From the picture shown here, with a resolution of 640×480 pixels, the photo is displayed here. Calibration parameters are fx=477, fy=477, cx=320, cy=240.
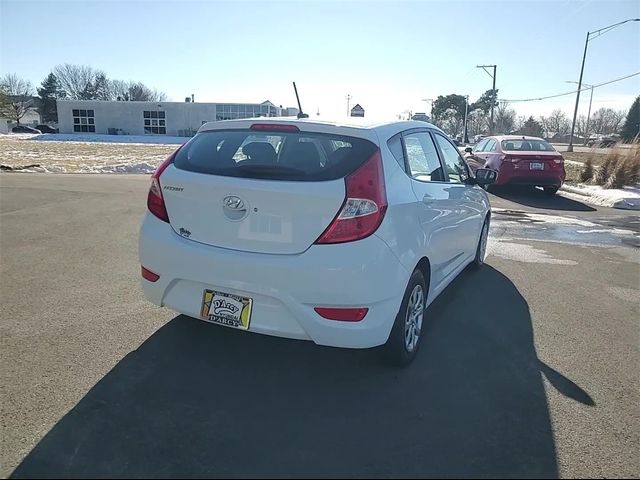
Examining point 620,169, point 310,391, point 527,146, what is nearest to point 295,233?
point 310,391

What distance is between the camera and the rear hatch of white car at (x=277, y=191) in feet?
9.32

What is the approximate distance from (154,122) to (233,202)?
220 feet

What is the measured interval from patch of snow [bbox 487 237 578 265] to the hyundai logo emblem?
4.80m

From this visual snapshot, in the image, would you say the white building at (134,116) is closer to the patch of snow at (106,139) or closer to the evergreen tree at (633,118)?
the patch of snow at (106,139)

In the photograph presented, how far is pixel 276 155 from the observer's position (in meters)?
3.12

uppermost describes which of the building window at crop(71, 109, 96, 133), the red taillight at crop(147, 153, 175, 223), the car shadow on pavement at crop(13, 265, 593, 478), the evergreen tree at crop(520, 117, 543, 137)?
the evergreen tree at crop(520, 117, 543, 137)

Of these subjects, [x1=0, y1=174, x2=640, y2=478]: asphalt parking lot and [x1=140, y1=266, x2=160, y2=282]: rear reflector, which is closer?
[x1=0, y1=174, x2=640, y2=478]: asphalt parking lot

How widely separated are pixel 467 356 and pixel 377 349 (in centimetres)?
74

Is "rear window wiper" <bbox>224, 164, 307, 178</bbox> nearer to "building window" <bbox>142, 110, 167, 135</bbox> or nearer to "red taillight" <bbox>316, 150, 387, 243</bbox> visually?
"red taillight" <bbox>316, 150, 387, 243</bbox>

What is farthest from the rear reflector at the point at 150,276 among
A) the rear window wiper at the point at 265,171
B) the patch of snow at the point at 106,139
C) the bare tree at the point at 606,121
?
the bare tree at the point at 606,121

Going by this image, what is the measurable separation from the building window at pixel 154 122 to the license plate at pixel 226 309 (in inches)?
2604

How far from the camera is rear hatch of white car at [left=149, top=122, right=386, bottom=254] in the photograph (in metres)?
2.84

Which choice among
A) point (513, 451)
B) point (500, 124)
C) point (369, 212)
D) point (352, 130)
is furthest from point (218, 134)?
point (500, 124)

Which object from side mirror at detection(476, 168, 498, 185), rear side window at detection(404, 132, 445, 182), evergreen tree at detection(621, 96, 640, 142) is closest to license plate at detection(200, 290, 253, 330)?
rear side window at detection(404, 132, 445, 182)
